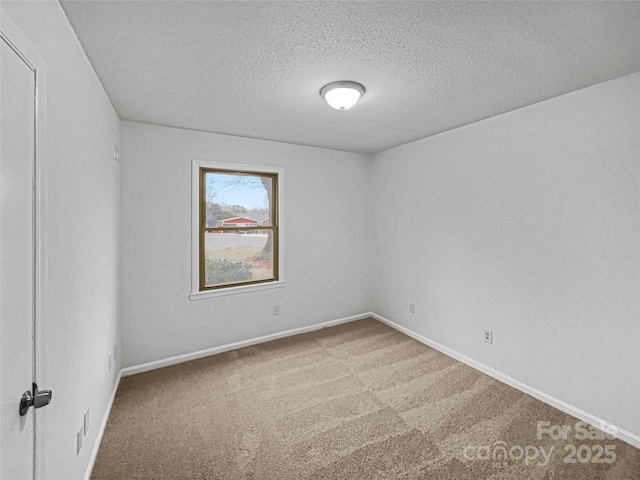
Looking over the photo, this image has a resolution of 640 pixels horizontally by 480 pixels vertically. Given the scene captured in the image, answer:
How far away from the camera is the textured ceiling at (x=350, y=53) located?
1372 mm

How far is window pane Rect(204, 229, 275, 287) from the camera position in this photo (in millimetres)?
3334

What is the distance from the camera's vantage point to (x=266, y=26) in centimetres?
146

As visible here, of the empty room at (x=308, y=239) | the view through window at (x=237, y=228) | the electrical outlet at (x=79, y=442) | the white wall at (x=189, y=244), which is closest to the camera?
the empty room at (x=308, y=239)

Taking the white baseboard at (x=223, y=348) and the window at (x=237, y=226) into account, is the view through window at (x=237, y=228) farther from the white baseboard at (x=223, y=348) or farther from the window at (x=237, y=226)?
the white baseboard at (x=223, y=348)

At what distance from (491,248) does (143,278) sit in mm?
3352

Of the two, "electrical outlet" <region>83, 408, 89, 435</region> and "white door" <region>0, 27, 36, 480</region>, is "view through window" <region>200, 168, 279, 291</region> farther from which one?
"white door" <region>0, 27, 36, 480</region>

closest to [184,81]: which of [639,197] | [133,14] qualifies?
[133,14]

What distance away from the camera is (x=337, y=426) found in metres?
2.12

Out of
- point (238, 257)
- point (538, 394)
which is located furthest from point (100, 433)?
point (538, 394)

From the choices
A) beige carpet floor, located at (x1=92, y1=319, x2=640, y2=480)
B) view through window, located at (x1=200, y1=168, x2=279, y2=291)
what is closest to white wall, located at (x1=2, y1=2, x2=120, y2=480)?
beige carpet floor, located at (x1=92, y1=319, x2=640, y2=480)

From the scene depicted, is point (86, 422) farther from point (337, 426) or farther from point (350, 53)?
point (350, 53)

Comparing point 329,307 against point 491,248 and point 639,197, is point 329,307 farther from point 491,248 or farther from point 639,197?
point 639,197

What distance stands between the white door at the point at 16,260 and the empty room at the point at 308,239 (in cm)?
1

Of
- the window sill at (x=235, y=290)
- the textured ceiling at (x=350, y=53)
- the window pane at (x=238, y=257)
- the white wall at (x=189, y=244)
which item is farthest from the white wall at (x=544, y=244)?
the window pane at (x=238, y=257)
